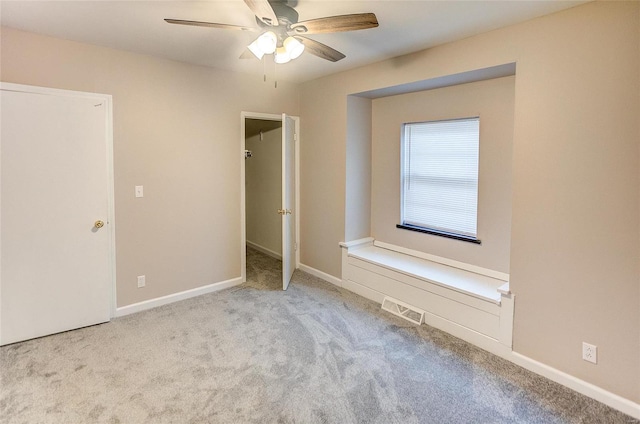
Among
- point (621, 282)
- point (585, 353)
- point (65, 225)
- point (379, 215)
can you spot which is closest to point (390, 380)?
point (585, 353)

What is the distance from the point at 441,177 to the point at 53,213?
11.3 ft

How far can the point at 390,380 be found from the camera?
2.36m

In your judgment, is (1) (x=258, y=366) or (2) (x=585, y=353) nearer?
(2) (x=585, y=353)

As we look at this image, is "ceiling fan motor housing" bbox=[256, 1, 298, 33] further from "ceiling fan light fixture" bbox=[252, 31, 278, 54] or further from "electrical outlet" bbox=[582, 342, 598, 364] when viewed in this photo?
"electrical outlet" bbox=[582, 342, 598, 364]

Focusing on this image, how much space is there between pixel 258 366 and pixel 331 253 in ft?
6.31

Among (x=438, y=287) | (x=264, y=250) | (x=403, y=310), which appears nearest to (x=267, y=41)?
(x=438, y=287)

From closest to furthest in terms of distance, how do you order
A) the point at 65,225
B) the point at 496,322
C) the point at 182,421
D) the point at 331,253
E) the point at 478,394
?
the point at 182,421, the point at 478,394, the point at 496,322, the point at 65,225, the point at 331,253

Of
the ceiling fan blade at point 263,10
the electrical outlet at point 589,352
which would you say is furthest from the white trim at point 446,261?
the ceiling fan blade at point 263,10

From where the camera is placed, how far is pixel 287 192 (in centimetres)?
401

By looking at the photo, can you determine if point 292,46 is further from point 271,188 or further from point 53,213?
point 271,188

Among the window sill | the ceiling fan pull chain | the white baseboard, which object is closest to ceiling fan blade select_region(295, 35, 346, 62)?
the ceiling fan pull chain

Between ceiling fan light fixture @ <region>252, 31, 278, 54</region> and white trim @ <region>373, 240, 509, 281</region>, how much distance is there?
251 cm

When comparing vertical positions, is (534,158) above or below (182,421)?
above

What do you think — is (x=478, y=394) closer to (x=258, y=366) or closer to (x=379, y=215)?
(x=258, y=366)
